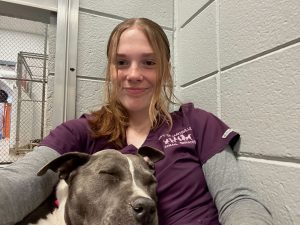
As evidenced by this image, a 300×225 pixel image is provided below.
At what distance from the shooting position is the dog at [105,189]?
1.01 m

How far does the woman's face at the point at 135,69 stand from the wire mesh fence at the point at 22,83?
0.64 meters

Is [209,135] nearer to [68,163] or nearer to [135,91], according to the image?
[135,91]

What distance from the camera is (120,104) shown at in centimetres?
163

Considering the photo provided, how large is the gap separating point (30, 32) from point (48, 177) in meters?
1.07

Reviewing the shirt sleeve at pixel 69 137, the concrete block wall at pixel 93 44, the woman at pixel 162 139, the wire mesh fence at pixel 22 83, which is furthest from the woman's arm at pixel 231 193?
the wire mesh fence at pixel 22 83

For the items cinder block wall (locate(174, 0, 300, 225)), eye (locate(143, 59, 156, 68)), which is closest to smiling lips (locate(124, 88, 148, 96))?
eye (locate(143, 59, 156, 68))

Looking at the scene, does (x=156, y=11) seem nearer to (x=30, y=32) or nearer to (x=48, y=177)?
(x=30, y=32)

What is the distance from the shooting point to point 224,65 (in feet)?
5.08

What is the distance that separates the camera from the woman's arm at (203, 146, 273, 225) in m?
1.07

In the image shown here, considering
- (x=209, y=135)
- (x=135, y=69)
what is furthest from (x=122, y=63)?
(x=209, y=135)

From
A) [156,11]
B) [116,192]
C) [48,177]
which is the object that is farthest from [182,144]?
[156,11]

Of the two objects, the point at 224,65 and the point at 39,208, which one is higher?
the point at 224,65

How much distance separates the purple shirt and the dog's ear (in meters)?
0.15

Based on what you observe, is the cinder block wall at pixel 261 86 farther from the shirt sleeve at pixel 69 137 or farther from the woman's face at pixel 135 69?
the shirt sleeve at pixel 69 137
